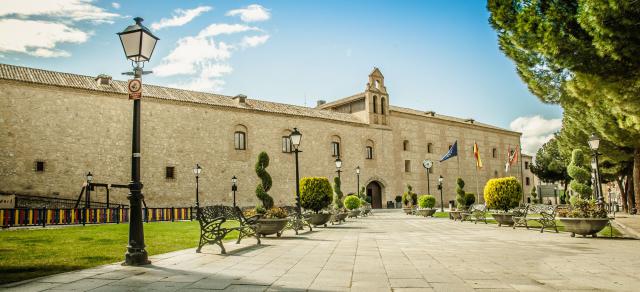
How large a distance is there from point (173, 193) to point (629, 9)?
76.0 feet

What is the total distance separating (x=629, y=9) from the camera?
308 inches

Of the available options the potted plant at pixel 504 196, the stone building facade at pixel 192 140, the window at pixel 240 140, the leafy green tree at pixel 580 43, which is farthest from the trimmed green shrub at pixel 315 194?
the window at pixel 240 140

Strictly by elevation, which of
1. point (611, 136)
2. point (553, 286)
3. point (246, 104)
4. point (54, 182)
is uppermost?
point (246, 104)

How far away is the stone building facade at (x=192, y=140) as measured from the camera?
21375 mm

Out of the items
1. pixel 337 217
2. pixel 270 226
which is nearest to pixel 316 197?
pixel 337 217

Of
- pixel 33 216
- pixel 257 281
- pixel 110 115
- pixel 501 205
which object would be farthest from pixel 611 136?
pixel 110 115

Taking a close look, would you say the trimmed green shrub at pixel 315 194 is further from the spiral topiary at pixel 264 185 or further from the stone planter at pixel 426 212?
the stone planter at pixel 426 212

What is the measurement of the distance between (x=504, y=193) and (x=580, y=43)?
709cm

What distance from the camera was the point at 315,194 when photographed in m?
14.9

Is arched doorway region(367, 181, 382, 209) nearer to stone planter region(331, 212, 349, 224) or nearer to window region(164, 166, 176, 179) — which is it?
window region(164, 166, 176, 179)

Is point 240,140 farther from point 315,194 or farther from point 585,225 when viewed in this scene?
point 585,225

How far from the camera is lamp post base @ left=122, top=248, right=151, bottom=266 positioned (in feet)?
19.2

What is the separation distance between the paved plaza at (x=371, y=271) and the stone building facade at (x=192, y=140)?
18.3 m

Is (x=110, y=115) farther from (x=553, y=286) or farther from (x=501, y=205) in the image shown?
(x=553, y=286)
